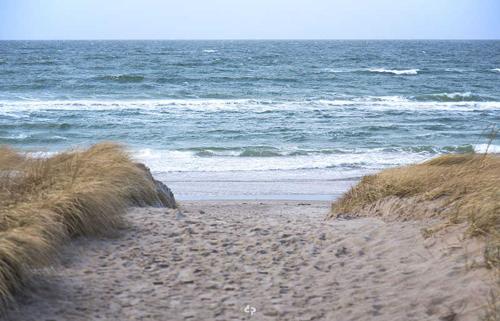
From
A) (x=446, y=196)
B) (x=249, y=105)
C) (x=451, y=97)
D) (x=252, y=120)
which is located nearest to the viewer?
(x=446, y=196)

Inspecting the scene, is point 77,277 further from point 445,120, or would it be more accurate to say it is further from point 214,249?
point 445,120

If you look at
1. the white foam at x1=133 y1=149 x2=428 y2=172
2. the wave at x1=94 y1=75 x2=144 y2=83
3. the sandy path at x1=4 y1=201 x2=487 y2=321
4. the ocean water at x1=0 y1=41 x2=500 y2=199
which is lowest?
the white foam at x1=133 y1=149 x2=428 y2=172

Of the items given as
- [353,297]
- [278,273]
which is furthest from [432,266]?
[278,273]

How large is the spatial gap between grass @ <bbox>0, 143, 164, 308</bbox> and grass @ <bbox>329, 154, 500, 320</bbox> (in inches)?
108

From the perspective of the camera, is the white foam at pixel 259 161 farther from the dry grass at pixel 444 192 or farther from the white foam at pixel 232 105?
the white foam at pixel 232 105

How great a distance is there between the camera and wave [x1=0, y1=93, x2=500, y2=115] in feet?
89.0

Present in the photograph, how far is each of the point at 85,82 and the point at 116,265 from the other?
33.1m

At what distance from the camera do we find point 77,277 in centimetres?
497

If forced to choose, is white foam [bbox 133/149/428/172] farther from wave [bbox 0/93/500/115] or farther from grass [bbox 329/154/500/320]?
wave [bbox 0/93/500/115]

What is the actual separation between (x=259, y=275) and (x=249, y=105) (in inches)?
936

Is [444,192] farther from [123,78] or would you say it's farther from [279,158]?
[123,78]

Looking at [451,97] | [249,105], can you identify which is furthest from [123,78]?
[451,97]

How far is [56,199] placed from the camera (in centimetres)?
585

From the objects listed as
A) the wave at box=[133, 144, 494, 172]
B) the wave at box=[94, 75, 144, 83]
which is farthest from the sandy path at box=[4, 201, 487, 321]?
the wave at box=[94, 75, 144, 83]
